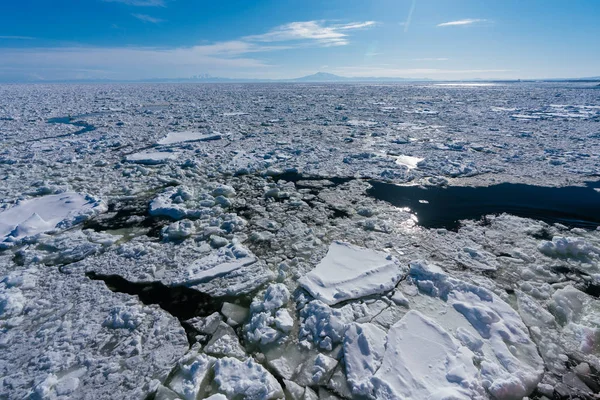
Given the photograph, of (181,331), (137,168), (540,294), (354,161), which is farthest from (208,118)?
(540,294)

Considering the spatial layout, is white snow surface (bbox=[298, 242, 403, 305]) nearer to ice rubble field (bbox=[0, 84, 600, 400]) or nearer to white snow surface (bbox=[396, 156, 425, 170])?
ice rubble field (bbox=[0, 84, 600, 400])

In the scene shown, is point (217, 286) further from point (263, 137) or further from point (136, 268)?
point (263, 137)

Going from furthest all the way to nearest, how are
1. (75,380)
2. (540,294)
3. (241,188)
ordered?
(241,188) → (540,294) → (75,380)

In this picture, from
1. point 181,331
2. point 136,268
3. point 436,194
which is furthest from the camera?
point 436,194

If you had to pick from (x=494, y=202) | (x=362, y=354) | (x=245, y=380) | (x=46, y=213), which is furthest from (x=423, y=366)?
(x=46, y=213)

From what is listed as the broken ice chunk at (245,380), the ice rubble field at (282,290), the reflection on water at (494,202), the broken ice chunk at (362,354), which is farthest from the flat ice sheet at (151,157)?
the broken ice chunk at (362,354)

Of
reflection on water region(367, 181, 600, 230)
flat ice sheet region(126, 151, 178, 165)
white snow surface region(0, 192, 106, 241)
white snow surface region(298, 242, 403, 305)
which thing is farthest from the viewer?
flat ice sheet region(126, 151, 178, 165)

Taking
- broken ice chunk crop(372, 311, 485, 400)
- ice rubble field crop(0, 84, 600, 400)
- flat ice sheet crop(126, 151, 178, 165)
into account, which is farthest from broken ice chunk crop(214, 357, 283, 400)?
flat ice sheet crop(126, 151, 178, 165)
